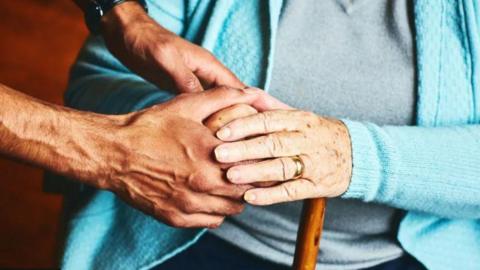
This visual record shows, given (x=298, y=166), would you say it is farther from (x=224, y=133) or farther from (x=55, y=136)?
(x=55, y=136)

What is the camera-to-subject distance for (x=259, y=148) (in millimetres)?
744

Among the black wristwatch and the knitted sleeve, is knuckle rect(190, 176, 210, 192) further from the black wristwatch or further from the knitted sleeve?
the black wristwatch

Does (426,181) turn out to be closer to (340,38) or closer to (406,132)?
(406,132)

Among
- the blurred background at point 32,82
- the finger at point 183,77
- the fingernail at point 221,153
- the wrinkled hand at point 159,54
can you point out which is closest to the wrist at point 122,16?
the wrinkled hand at point 159,54

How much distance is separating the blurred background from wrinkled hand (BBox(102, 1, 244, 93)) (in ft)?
1.43

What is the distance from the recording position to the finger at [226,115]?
0.79 m

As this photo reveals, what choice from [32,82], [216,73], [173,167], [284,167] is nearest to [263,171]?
[284,167]

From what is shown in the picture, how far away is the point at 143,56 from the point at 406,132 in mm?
467

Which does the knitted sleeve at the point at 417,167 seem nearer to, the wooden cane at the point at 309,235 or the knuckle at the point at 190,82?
the wooden cane at the point at 309,235

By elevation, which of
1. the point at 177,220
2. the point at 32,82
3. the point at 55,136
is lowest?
the point at 32,82

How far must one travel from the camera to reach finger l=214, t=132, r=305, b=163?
0.74 metres

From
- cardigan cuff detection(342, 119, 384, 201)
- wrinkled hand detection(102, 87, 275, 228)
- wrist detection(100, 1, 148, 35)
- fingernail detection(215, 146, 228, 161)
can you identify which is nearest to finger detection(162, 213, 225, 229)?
wrinkled hand detection(102, 87, 275, 228)

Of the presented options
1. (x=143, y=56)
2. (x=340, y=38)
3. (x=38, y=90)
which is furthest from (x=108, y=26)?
(x=38, y=90)

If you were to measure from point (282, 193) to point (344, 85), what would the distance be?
0.29 meters
